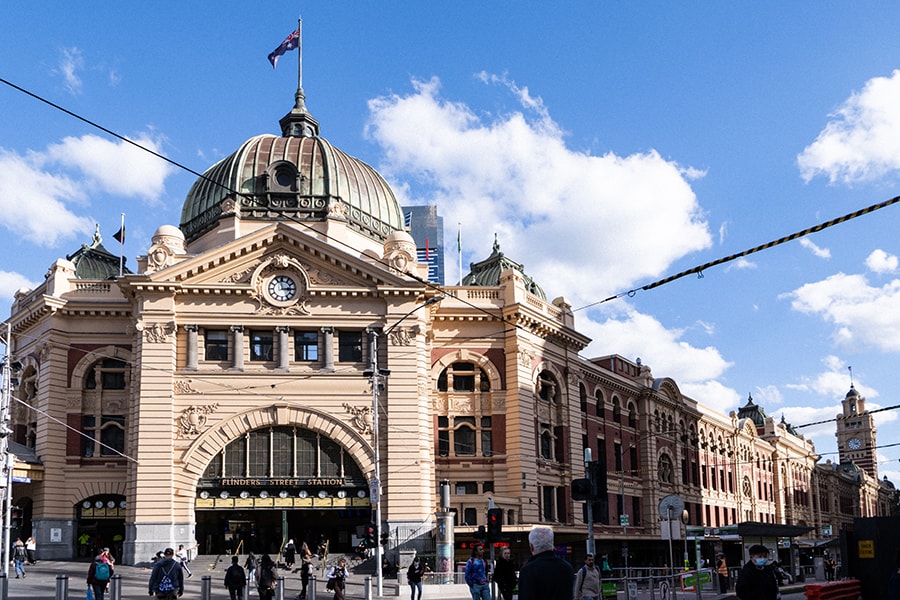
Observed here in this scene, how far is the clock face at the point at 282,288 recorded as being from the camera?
55188mm

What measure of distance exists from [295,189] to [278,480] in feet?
61.0

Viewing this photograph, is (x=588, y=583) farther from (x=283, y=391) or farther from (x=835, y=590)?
(x=283, y=391)

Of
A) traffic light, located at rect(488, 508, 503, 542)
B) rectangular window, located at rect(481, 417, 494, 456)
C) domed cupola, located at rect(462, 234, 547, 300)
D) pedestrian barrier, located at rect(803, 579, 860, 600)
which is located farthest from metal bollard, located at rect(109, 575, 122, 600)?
domed cupola, located at rect(462, 234, 547, 300)

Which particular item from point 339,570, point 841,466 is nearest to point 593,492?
point 339,570

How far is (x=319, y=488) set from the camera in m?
53.8

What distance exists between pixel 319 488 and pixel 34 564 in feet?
45.9

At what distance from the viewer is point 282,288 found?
182 feet

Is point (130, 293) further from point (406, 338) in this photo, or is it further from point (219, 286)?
point (406, 338)

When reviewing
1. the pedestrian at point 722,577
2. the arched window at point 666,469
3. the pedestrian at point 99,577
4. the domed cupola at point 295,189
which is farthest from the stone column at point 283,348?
the arched window at point 666,469

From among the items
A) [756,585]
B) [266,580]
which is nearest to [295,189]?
[266,580]

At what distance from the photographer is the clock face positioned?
2173 inches

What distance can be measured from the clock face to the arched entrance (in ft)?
22.2

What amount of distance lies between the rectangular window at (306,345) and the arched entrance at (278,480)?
3777 millimetres

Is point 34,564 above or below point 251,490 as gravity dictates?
below
